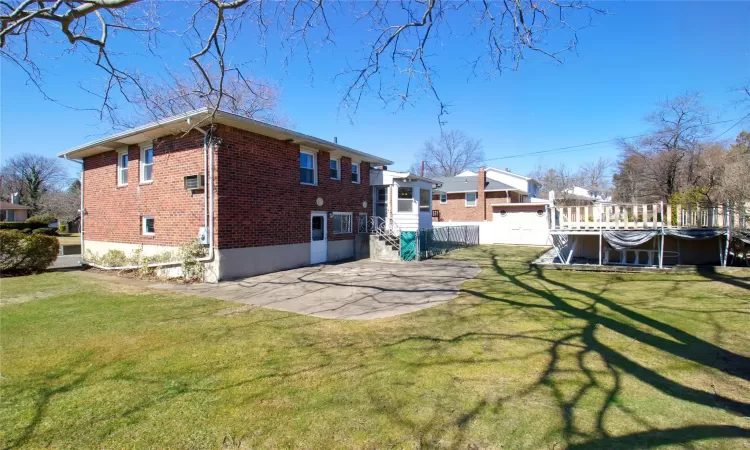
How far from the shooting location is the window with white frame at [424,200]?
766 inches

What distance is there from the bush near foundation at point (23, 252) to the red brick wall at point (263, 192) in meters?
7.25

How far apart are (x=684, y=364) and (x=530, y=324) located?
196 centimetres

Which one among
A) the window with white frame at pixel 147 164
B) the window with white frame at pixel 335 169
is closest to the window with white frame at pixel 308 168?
the window with white frame at pixel 335 169

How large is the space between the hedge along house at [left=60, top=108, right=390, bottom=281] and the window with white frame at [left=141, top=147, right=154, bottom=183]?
4cm

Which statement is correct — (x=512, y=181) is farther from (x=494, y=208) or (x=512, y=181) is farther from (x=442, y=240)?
(x=442, y=240)

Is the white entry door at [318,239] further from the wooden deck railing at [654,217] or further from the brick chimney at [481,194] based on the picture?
the brick chimney at [481,194]

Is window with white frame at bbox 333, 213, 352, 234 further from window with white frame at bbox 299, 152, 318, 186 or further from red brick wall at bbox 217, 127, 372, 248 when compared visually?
window with white frame at bbox 299, 152, 318, 186

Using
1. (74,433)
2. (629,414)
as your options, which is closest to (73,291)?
(74,433)

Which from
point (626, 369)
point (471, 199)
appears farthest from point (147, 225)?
point (471, 199)

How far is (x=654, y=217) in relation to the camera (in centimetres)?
1102

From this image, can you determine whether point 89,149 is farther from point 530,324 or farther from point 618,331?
point 618,331

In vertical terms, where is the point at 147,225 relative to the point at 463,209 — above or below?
below

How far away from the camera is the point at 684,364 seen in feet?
14.1

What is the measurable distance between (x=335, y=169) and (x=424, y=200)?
6.18 meters
